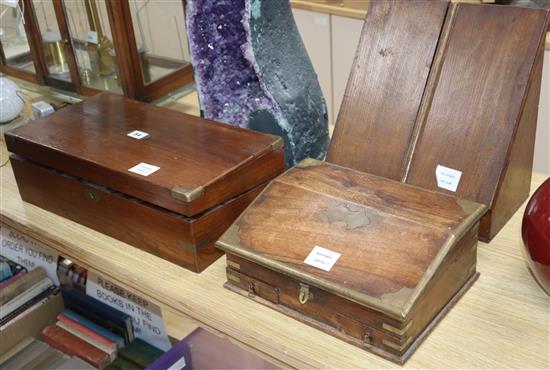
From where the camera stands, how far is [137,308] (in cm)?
137

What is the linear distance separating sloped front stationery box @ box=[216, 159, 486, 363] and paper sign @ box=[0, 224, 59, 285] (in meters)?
0.76

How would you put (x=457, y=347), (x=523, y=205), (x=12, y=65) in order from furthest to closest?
(x=12, y=65) → (x=523, y=205) → (x=457, y=347)

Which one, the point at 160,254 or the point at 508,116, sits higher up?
the point at 508,116

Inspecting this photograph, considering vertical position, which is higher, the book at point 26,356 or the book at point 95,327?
the book at point 95,327

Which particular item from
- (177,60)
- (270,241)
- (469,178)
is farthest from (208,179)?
(177,60)

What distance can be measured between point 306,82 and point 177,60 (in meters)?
0.41

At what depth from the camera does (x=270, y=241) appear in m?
0.81

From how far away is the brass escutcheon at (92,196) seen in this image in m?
0.98

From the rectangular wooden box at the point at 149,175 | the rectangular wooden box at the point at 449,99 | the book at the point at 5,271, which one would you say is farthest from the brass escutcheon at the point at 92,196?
the book at the point at 5,271

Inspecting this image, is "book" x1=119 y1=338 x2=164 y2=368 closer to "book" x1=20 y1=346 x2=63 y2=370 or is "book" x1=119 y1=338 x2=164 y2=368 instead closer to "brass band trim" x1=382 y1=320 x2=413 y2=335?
"book" x1=20 y1=346 x2=63 y2=370

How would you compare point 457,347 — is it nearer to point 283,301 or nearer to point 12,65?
point 283,301

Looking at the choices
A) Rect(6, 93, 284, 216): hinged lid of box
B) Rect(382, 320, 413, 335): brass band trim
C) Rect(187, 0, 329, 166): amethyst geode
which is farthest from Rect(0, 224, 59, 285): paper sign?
Rect(382, 320, 413, 335): brass band trim

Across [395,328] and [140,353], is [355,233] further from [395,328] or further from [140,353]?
[140,353]

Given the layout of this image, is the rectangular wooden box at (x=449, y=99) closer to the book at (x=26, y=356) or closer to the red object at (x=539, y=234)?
the red object at (x=539, y=234)
